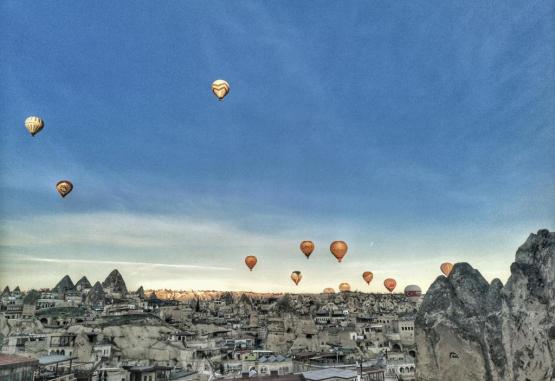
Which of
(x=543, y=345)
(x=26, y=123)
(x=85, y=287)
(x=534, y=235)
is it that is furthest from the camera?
(x=85, y=287)

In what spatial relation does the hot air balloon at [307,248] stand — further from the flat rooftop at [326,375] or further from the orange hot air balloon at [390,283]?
the orange hot air balloon at [390,283]

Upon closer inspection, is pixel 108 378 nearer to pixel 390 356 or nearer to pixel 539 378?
pixel 390 356

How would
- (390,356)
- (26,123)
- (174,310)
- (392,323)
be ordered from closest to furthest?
(26,123), (390,356), (392,323), (174,310)

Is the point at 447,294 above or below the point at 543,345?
above

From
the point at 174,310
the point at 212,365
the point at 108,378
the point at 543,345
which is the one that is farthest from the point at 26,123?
the point at 174,310

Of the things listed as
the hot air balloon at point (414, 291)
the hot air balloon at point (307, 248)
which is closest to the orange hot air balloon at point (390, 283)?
the hot air balloon at point (414, 291)

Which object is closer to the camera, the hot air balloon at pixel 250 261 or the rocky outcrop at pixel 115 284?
the hot air balloon at pixel 250 261
